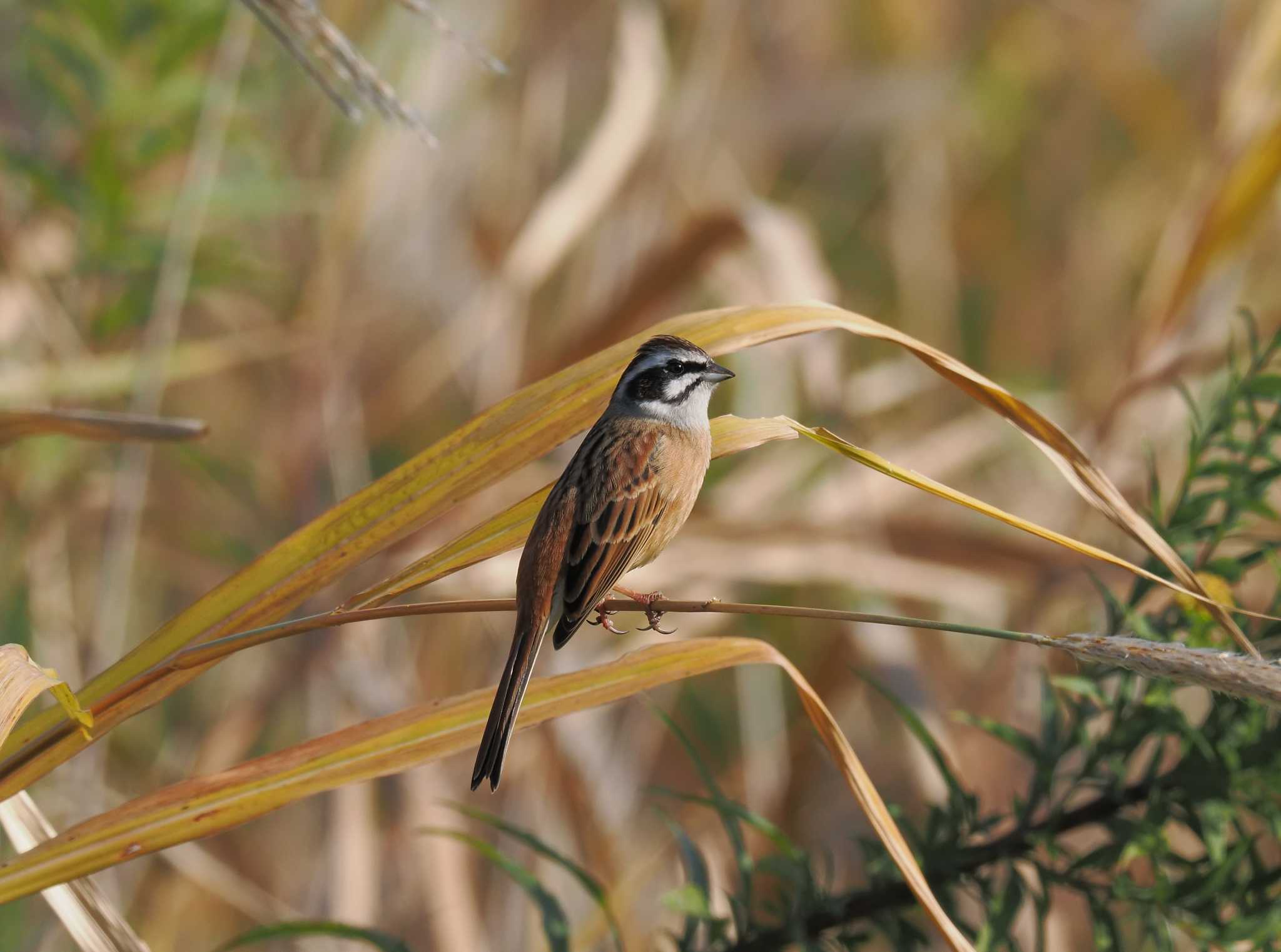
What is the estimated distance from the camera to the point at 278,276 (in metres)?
4.11

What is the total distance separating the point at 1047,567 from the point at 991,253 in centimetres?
279

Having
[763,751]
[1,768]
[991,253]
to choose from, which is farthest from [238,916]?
[991,253]

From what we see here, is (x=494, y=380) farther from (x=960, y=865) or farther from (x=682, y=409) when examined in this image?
(x=960, y=865)

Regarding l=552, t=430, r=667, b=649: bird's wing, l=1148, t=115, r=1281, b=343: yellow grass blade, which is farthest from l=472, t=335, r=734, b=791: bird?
l=1148, t=115, r=1281, b=343: yellow grass blade

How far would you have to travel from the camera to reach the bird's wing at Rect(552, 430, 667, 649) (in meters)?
1.98

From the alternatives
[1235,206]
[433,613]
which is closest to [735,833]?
[433,613]

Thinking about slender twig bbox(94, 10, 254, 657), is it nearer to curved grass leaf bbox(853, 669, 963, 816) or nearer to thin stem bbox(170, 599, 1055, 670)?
thin stem bbox(170, 599, 1055, 670)

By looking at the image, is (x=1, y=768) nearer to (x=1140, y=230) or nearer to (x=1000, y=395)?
(x=1000, y=395)

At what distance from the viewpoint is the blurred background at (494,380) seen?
3361mm

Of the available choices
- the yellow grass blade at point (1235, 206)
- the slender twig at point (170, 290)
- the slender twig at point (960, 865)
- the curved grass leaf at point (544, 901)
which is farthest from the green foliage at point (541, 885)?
the yellow grass blade at point (1235, 206)

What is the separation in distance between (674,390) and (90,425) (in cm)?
109

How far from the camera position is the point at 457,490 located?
1.65 m

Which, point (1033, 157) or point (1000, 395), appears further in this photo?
point (1033, 157)

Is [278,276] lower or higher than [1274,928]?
higher
